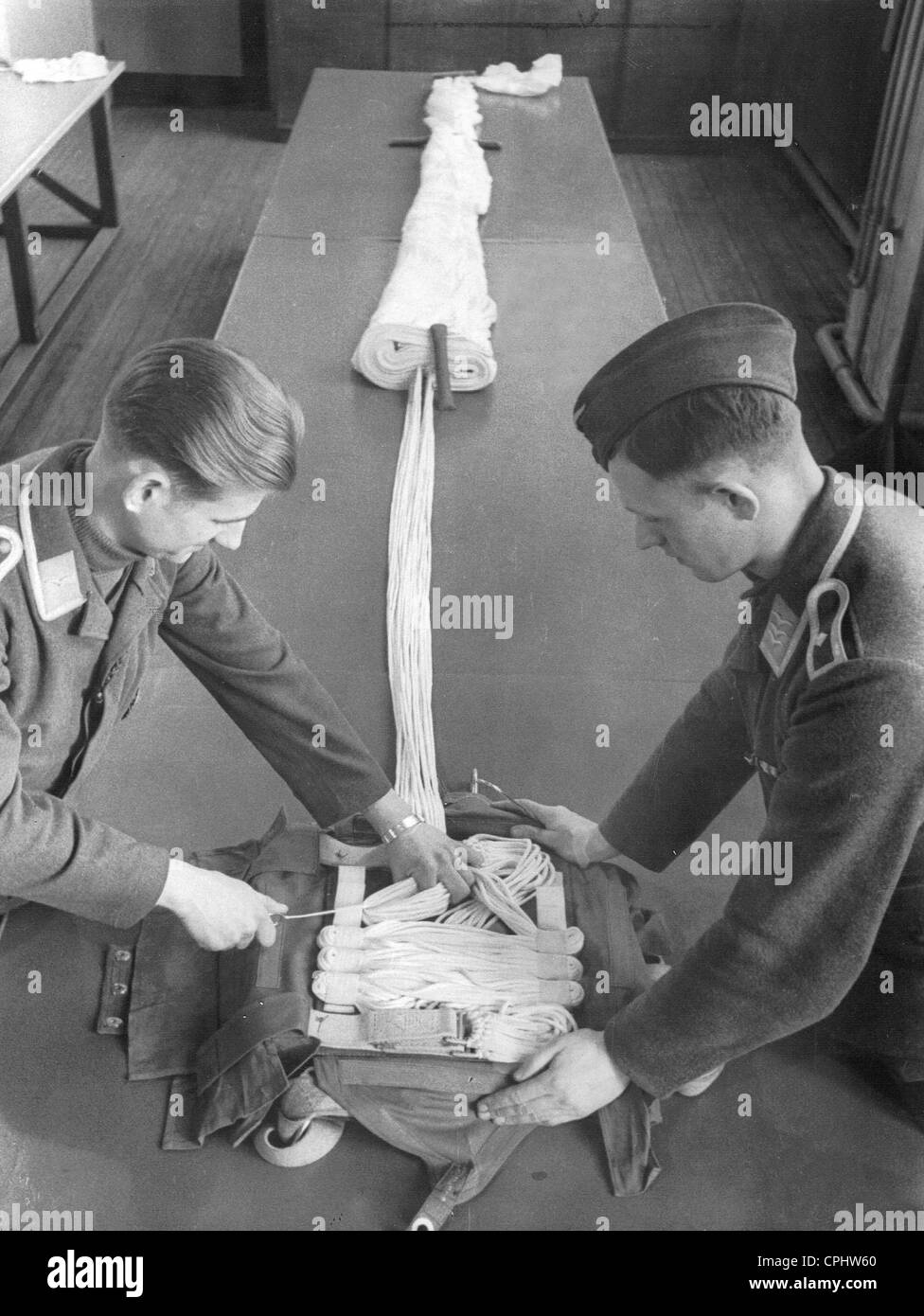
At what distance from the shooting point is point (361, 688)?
2.21 meters

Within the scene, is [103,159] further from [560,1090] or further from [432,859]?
[560,1090]

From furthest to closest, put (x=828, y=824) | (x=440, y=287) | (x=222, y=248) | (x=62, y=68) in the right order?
(x=222, y=248), (x=62, y=68), (x=440, y=287), (x=828, y=824)

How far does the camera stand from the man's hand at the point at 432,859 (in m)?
1.71

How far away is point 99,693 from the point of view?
169cm

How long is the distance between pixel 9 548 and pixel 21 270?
3.20m

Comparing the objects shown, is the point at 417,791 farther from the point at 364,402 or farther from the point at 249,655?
the point at 364,402

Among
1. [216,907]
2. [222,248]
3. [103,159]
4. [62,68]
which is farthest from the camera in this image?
[222,248]

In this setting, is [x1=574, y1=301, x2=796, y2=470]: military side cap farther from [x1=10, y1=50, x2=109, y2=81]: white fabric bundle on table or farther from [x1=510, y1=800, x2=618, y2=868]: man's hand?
[x1=10, y1=50, x2=109, y2=81]: white fabric bundle on table

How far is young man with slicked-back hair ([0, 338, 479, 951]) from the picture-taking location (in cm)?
142

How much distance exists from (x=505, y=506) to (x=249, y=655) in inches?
38.8

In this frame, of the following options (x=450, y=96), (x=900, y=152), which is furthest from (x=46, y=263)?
(x=900, y=152)

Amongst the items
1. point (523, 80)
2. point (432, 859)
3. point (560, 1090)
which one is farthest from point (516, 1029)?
point (523, 80)

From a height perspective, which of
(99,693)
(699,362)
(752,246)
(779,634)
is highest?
(699,362)

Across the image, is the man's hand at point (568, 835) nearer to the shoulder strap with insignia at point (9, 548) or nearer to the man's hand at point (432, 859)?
the man's hand at point (432, 859)
